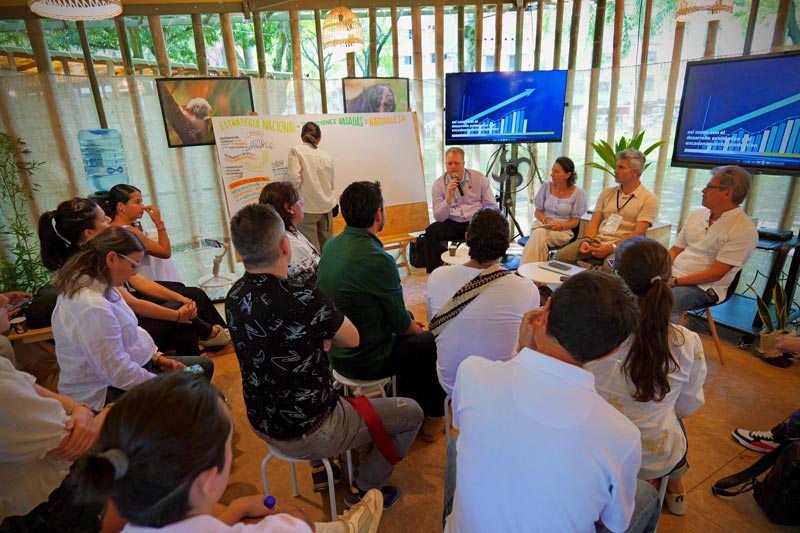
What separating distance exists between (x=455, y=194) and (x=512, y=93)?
1.36 m

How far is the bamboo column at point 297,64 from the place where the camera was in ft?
14.9

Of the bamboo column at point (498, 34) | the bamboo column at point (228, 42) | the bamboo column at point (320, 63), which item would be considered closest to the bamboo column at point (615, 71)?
the bamboo column at point (498, 34)

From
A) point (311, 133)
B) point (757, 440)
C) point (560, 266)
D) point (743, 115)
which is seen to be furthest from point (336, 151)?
point (757, 440)

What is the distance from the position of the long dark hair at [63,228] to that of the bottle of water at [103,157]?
74.9 inches

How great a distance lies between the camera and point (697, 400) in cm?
155

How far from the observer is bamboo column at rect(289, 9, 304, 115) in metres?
4.53

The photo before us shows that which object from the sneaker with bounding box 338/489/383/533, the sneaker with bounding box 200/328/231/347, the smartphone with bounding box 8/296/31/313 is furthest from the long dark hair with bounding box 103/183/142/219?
the sneaker with bounding box 338/489/383/533

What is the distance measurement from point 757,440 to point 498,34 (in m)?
4.49

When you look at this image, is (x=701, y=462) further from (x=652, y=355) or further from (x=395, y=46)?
(x=395, y=46)

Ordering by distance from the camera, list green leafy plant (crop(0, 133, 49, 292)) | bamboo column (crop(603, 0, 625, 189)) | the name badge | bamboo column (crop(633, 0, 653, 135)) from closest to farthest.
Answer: green leafy plant (crop(0, 133, 49, 292))
the name badge
bamboo column (crop(633, 0, 653, 135))
bamboo column (crop(603, 0, 625, 189))

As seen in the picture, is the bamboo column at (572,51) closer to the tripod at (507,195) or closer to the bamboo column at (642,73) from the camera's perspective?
the bamboo column at (642,73)

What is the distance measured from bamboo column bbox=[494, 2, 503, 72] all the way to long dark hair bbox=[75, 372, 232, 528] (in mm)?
5004

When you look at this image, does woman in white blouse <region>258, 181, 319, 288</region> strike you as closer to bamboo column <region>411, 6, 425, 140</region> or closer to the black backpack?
the black backpack

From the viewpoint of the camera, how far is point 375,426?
169 centimetres
